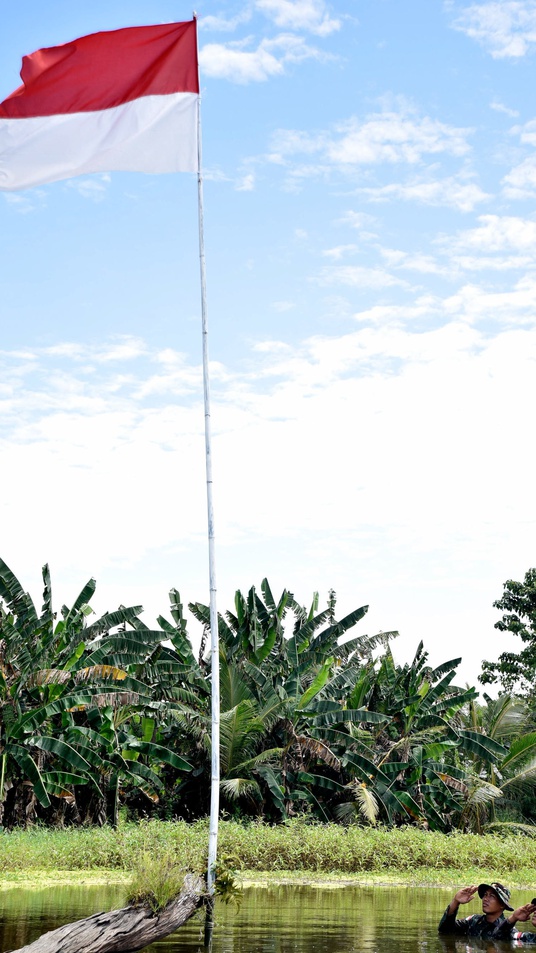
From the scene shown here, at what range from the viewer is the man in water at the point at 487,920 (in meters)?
11.4

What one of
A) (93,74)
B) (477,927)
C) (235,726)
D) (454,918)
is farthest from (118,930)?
(235,726)

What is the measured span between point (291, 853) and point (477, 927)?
781 centimetres

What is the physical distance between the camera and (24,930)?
10289 mm

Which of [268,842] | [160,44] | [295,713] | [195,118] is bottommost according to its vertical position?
[268,842]

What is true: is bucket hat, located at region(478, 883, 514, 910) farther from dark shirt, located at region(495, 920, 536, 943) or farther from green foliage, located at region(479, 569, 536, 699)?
green foliage, located at region(479, 569, 536, 699)

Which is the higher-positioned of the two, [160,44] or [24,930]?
[160,44]

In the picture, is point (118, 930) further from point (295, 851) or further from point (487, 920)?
point (295, 851)

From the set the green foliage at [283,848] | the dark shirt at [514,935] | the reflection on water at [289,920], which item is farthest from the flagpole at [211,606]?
the green foliage at [283,848]

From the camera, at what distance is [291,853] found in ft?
62.0

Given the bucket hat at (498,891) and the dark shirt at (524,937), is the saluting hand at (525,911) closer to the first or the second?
the bucket hat at (498,891)

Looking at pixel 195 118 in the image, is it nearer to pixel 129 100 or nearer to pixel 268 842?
pixel 129 100

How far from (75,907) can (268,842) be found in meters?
7.65

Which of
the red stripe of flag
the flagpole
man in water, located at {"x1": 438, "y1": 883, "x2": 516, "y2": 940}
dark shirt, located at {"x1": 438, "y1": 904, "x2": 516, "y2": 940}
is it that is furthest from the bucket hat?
the red stripe of flag

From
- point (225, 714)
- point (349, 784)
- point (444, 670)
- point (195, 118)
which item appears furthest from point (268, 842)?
point (195, 118)
